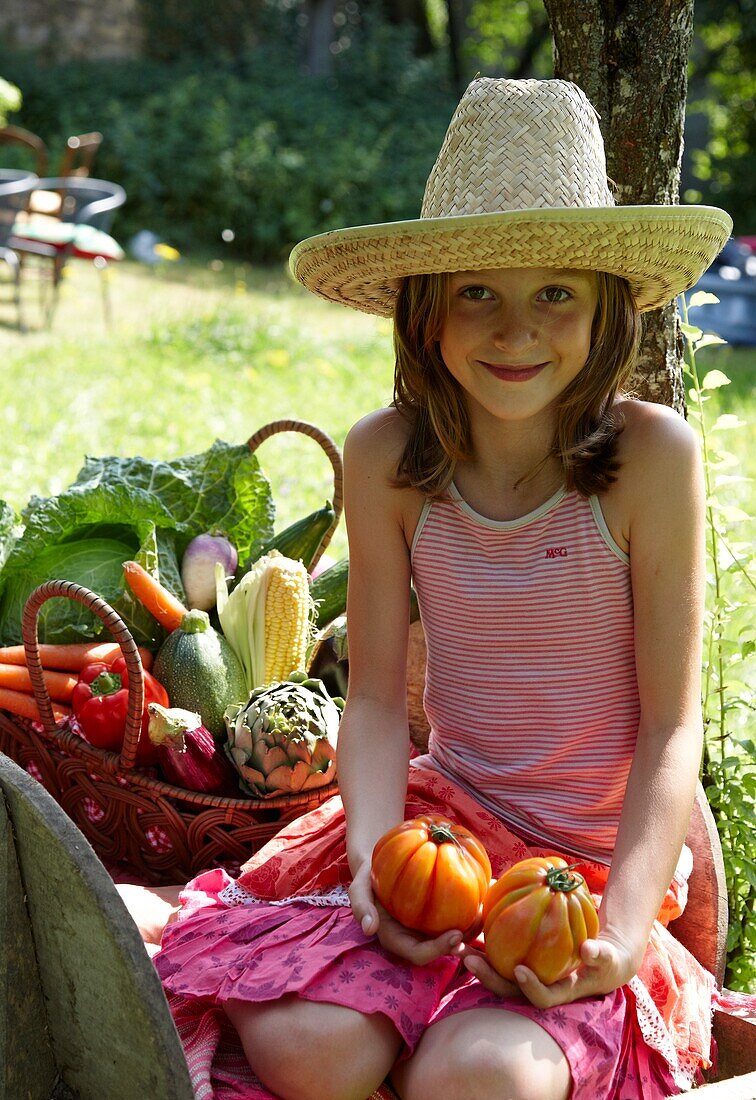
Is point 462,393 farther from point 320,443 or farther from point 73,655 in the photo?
point 73,655

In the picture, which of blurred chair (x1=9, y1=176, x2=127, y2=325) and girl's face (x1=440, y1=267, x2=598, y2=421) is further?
blurred chair (x1=9, y1=176, x2=127, y2=325)

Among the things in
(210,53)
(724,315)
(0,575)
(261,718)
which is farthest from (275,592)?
(210,53)

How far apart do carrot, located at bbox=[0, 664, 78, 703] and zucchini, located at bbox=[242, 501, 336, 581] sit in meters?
0.55

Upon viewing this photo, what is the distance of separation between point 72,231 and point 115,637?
739cm

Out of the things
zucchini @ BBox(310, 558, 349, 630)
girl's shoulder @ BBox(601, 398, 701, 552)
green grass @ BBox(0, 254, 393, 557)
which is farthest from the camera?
green grass @ BBox(0, 254, 393, 557)

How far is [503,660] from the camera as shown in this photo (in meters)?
2.23

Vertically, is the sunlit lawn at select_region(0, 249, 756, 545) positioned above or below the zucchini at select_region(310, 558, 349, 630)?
above

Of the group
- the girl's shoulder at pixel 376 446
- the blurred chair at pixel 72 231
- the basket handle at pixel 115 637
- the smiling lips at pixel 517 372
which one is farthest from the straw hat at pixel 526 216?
the blurred chair at pixel 72 231

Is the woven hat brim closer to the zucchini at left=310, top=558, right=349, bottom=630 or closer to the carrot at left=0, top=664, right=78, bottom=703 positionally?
the zucchini at left=310, top=558, right=349, bottom=630

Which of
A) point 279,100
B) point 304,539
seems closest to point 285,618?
point 304,539

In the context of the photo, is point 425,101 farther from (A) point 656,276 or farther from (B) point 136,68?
(A) point 656,276

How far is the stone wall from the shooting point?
49.7 feet

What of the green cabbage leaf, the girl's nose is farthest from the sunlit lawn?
the girl's nose

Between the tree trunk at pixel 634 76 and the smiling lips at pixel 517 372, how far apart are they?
790mm
